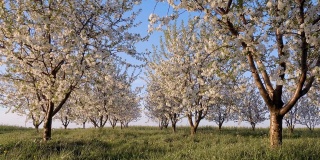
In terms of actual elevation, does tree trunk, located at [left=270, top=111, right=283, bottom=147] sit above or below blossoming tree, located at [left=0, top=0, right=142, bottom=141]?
below

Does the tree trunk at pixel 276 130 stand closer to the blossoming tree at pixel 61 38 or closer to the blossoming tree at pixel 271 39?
the blossoming tree at pixel 271 39

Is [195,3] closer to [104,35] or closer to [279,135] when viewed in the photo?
[279,135]

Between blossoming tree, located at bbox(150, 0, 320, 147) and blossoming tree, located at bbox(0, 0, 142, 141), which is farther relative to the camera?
A: blossoming tree, located at bbox(0, 0, 142, 141)

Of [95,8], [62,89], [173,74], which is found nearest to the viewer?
[62,89]

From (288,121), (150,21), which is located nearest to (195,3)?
(150,21)

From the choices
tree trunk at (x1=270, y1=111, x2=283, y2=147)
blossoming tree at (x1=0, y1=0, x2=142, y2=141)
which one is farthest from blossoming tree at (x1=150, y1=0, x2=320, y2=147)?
blossoming tree at (x1=0, y1=0, x2=142, y2=141)

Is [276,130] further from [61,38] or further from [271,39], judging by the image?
[61,38]

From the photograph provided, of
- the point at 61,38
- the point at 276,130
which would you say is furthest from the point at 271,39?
the point at 61,38

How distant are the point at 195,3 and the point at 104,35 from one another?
6041mm

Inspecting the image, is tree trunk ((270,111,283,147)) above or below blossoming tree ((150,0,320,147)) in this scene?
below

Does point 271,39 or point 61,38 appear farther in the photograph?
point 61,38

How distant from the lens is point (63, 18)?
13781mm

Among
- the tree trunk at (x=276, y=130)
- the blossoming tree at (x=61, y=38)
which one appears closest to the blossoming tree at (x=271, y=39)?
the tree trunk at (x=276, y=130)

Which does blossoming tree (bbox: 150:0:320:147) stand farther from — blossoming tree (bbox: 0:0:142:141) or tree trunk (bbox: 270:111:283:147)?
blossoming tree (bbox: 0:0:142:141)
